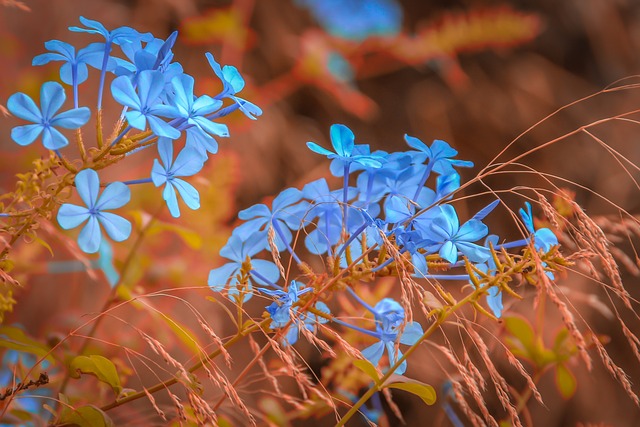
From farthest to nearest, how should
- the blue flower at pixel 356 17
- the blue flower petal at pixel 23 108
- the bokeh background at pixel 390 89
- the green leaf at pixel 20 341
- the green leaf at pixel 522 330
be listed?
1. the blue flower at pixel 356 17
2. the bokeh background at pixel 390 89
3. the green leaf at pixel 522 330
4. the green leaf at pixel 20 341
5. the blue flower petal at pixel 23 108

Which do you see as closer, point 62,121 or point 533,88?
point 62,121

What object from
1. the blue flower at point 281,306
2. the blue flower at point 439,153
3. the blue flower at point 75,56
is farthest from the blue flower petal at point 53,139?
the blue flower at point 439,153

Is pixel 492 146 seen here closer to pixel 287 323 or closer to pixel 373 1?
pixel 373 1

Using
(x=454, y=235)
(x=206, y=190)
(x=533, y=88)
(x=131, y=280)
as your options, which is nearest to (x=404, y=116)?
(x=533, y=88)

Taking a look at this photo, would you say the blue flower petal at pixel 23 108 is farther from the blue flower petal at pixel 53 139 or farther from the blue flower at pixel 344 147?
the blue flower at pixel 344 147

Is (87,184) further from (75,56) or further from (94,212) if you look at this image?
(75,56)

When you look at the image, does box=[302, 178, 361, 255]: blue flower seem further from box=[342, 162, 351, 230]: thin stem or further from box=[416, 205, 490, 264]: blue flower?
box=[416, 205, 490, 264]: blue flower

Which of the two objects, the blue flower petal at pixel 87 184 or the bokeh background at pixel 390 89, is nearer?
the blue flower petal at pixel 87 184
